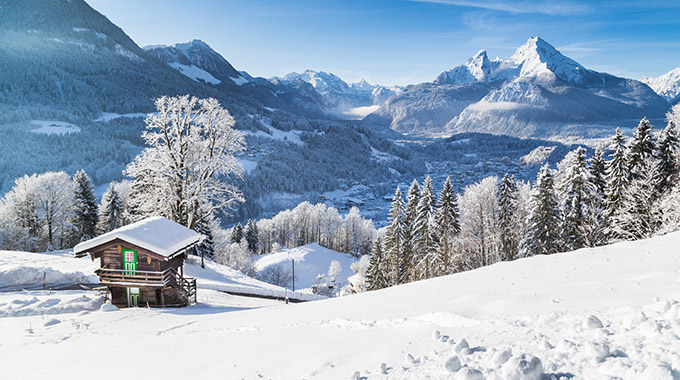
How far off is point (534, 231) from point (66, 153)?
6158 inches

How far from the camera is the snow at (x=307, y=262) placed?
65.1m

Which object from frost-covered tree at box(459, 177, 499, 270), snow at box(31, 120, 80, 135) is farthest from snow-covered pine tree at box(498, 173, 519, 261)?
snow at box(31, 120, 80, 135)

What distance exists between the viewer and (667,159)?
87.4 ft

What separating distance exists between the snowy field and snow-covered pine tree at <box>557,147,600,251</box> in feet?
54.5

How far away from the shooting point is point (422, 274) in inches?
1362

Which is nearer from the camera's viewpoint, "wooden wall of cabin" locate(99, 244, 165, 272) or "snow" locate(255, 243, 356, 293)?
"wooden wall of cabin" locate(99, 244, 165, 272)

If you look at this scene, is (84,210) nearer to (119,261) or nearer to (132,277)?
(119,261)

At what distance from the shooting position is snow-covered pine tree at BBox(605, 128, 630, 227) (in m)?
26.2

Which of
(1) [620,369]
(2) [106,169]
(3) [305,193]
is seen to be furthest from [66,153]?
(1) [620,369]

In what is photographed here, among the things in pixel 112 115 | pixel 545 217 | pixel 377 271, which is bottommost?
pixel 377 271

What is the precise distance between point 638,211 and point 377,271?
82.1 feet

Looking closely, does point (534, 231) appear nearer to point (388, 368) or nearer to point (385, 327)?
point (385, 327)

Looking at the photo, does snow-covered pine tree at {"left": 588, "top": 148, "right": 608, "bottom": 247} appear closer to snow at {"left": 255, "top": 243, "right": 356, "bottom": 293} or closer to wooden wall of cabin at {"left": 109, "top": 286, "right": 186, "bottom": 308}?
wooden wall of cabin at {"left": 109, "top": 286, "right": 186, "bottom": 308}

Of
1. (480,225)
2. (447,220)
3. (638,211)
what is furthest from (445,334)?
(480,225)
